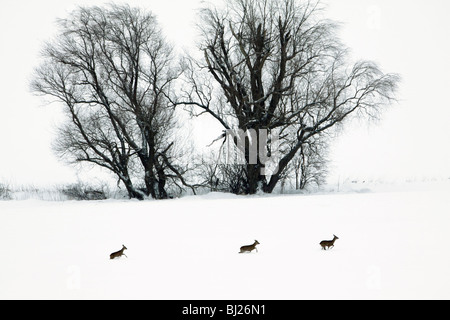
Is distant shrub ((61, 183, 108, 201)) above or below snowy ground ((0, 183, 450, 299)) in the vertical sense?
above

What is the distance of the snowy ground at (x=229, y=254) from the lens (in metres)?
5.24

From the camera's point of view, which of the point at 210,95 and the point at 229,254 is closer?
the point at 229,254

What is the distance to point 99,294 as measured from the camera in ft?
16.8

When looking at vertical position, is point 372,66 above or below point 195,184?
above

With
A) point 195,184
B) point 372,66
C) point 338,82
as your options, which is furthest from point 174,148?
point 372,66

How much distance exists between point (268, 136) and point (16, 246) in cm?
1342

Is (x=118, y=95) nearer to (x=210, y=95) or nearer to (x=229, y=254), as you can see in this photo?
(x=210, y=95)

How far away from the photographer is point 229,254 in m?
6.82

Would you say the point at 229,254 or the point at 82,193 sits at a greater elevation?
the point at 82,193

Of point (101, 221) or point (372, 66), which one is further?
point (372, 66)

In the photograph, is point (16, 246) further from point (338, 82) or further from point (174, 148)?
point (338, 82)

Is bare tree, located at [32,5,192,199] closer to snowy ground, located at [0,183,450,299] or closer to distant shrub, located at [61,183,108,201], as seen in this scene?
distant shrub, located at [61,183,108,201]

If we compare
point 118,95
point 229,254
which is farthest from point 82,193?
point 229,254

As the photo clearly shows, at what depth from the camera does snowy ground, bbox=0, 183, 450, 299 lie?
5242 millimetres
